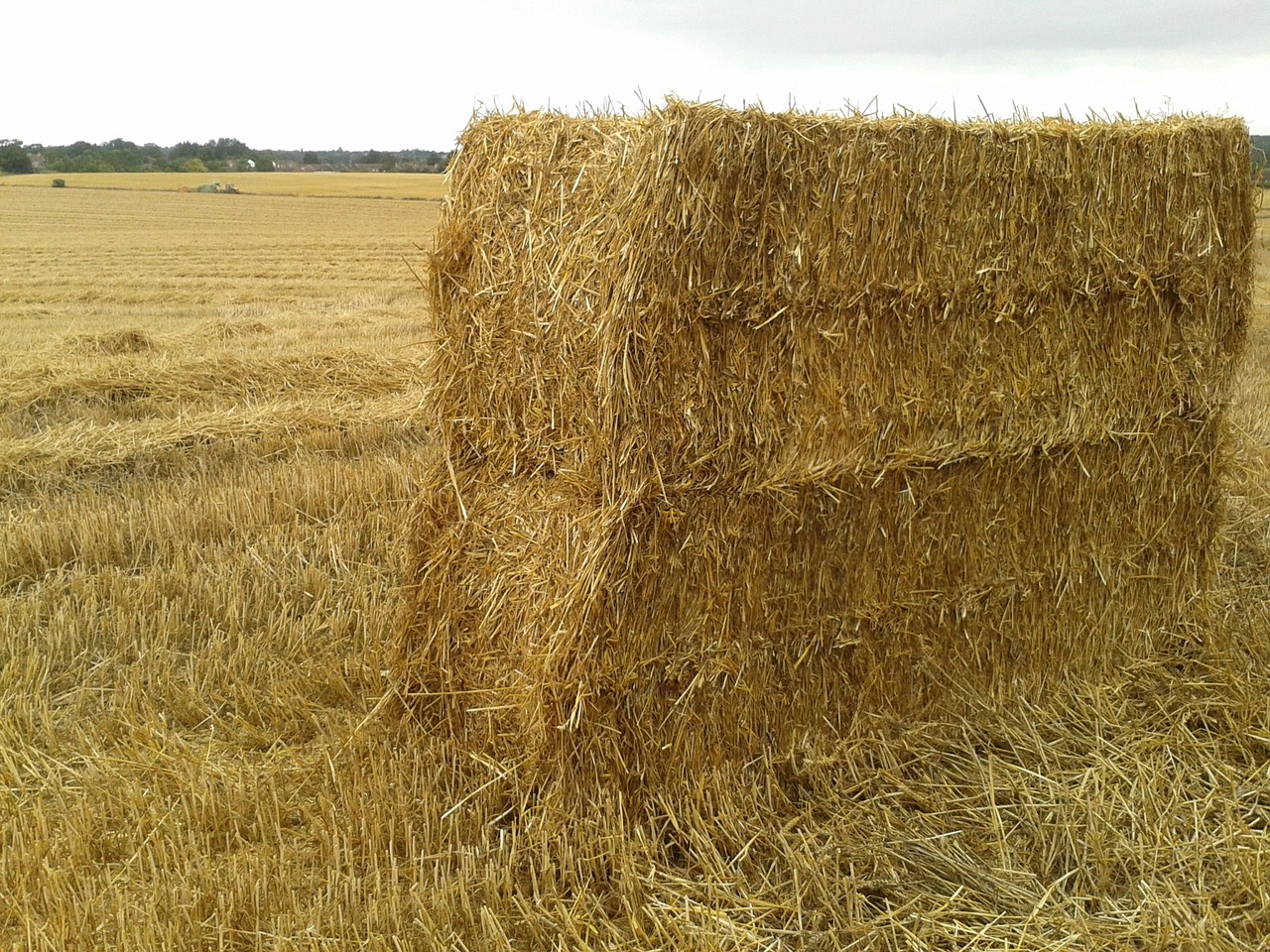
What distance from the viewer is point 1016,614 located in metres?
4.46

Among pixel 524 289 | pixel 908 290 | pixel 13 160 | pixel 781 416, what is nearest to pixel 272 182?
pixel 13 160

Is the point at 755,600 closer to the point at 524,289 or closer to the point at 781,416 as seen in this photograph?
the point at 781,416

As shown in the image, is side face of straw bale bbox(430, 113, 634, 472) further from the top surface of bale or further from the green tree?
the green tree

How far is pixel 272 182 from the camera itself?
2650 inches

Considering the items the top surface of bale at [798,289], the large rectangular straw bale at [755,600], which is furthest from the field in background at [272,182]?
the large rectangular straw bale at [755,600]

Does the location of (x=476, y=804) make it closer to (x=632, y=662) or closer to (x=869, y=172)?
(x=632, y=662)

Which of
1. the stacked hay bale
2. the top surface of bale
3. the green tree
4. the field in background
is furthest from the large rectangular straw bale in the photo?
the green tree

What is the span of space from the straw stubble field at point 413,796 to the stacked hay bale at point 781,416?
280 mm

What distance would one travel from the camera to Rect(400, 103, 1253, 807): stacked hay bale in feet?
11.1

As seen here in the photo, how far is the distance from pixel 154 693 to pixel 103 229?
33.1 m

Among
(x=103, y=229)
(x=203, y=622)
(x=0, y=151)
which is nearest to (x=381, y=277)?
(x=103, y=229)

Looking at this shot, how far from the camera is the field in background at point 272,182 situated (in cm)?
5938

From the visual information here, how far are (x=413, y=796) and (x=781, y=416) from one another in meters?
1.82

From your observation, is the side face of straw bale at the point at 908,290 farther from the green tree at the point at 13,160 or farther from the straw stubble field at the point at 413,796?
the green tree at the point at 13,160
